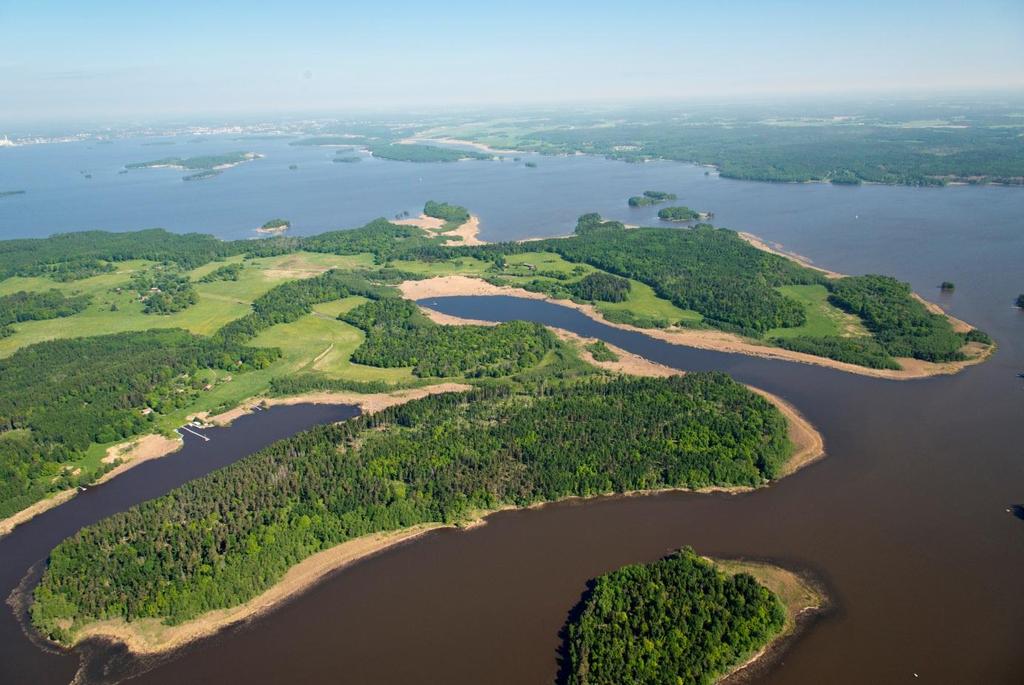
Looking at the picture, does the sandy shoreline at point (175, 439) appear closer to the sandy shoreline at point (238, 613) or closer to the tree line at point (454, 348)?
the tree line at point (454, 348)

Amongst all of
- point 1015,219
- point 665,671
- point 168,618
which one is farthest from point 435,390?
point 1015,219

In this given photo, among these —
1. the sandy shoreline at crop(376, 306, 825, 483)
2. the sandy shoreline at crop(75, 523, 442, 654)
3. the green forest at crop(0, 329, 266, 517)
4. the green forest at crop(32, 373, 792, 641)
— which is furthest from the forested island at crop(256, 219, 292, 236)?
the sandy shoreline at crop(75, 523, 442, 654)

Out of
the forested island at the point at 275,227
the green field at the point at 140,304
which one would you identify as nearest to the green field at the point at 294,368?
the green field at the point at 140,304

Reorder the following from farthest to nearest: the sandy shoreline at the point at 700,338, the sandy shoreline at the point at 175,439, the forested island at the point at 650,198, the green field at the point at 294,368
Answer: the forested island at the point at 650,198 → the sandy shoreline at the point at 700,338 → the green field at the point at 294,368 → the sandy shoreline at the point at 175,439

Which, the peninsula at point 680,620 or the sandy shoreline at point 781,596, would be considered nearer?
the peninsula at point 680,620

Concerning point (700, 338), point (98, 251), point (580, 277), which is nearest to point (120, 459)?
point (700, 338)

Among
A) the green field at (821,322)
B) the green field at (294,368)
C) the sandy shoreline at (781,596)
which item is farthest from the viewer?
the green field at (821,322)

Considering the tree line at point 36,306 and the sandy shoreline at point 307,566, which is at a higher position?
the tree line at point 36,306
